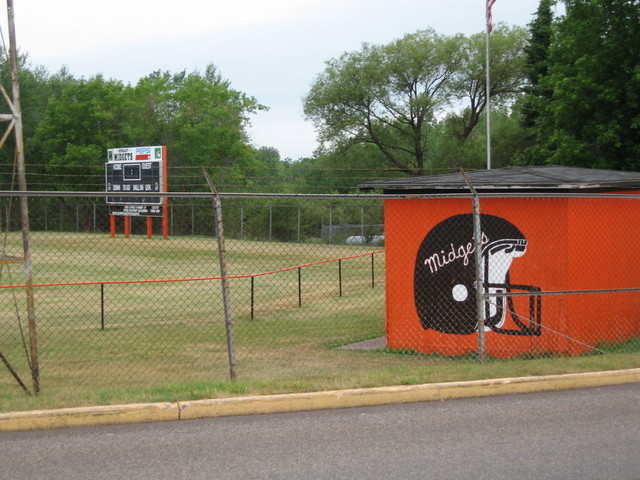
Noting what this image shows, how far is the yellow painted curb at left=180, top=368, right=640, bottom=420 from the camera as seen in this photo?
6.66 m

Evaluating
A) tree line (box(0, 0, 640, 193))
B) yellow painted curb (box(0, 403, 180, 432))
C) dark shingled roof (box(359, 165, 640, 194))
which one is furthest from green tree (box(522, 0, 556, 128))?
yellow painted curb (box(0, 403, 180, 432))

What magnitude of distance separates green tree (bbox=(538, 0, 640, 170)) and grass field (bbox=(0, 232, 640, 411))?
1439 cm

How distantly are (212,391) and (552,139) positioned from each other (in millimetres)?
32281

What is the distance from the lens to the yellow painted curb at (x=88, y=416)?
625 centimetres

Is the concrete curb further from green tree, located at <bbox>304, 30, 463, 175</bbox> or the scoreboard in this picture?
green tree, located at <bbox>304, 30, 463, 175</bbox>

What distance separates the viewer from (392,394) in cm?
704

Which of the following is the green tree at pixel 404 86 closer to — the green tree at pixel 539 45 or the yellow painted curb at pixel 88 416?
the green tree at pixel 539 45

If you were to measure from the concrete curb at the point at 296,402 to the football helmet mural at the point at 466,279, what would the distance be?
2673 millimetres

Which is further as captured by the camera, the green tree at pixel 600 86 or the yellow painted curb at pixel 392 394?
the green tree at pixel 600 86

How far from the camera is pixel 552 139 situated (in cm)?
3600

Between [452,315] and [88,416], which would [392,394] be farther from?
[452,315]

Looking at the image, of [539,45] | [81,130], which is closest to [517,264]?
[539,45]

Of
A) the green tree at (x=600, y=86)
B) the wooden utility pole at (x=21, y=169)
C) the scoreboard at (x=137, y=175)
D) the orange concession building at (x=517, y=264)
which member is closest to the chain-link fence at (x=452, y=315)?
the orange concession building at (x=517, y=264)

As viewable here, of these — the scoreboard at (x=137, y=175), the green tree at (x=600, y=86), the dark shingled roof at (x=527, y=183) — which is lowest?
the dark shingled roof at (x=527, y=183)
